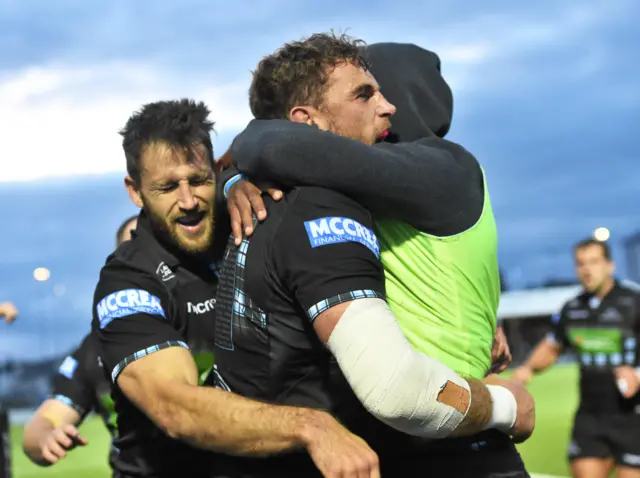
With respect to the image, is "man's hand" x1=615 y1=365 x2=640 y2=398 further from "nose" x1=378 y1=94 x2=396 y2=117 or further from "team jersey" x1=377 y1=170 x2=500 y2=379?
"nose" x1=378 y1=94 x2=396 y2=117

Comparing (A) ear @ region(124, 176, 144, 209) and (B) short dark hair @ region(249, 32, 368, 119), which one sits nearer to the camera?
(B) short dark hair @ region(249, 32, 368, 119)

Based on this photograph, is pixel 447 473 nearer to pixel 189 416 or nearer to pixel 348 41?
pixel 189 416

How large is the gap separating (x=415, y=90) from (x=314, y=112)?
1.17 feet

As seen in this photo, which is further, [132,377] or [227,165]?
[227,165]

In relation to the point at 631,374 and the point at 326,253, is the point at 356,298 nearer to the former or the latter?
the point at 326,253

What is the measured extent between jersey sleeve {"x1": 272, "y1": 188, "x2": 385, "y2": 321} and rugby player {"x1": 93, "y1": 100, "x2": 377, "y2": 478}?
375mm

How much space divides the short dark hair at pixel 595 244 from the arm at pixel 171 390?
6.47 meters

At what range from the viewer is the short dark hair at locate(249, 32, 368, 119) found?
289 centimetres

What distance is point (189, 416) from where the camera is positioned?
109 inches

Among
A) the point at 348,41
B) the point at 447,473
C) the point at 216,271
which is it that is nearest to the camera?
the point at 447,473

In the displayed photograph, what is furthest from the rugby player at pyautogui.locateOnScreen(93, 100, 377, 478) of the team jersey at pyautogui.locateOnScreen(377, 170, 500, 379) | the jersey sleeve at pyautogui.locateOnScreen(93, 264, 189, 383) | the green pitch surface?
the green pitch surface

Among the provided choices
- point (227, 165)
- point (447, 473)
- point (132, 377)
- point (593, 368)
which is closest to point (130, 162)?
point (227, 165)

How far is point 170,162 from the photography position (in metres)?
3.76

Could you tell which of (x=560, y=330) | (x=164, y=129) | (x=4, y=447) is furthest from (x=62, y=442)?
(x=560, y=330)
